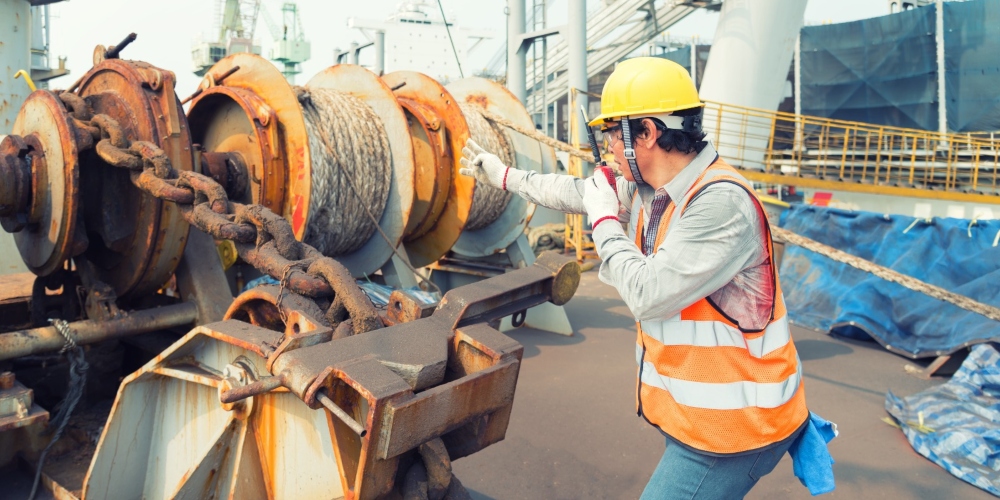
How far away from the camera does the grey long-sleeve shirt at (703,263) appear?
5.71 feet

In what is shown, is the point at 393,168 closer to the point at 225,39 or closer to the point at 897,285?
the point at 897,285

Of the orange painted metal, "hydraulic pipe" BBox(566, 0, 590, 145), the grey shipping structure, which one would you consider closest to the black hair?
the orange painted metal

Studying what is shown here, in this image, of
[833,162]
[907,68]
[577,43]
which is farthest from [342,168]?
[907,68]

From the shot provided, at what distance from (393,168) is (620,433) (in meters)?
2.44

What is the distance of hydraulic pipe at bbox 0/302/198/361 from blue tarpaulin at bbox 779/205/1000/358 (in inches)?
226

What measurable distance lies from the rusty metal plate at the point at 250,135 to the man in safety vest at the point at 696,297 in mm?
2690

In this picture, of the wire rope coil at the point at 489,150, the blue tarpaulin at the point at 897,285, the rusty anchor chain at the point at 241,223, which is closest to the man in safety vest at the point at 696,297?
the rusty anchor chain at the point at 241,223

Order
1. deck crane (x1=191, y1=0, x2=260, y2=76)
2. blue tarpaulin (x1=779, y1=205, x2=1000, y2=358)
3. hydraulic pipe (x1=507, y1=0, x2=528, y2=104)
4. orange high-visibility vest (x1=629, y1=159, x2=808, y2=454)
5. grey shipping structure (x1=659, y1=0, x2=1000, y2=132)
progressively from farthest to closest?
deck crane (x1=191, y1=0, x2=260, y2=76)
grey shipping structure (x1=659, y1=0, x2=1000, y2=132)
hydraulic pipe (x1=507, y1=0, x2=528, y2=104)
blue tarpaulin (x1=779, y1=205, x2=1000, y2=358)
orange high-visibility vest (x1=629, y1=159, x2=808, y2=454)

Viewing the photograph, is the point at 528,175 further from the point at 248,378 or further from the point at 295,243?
the point at 248,378

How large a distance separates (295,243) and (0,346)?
60.8 inches

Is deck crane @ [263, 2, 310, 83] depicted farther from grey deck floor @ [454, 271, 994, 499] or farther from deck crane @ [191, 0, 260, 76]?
grey deck floor @ [454, 271, 994, 499]

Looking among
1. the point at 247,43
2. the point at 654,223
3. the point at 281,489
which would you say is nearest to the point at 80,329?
the point at 281,489

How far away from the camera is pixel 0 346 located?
2975 millimetres

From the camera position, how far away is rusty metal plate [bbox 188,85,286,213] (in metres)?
4.15
